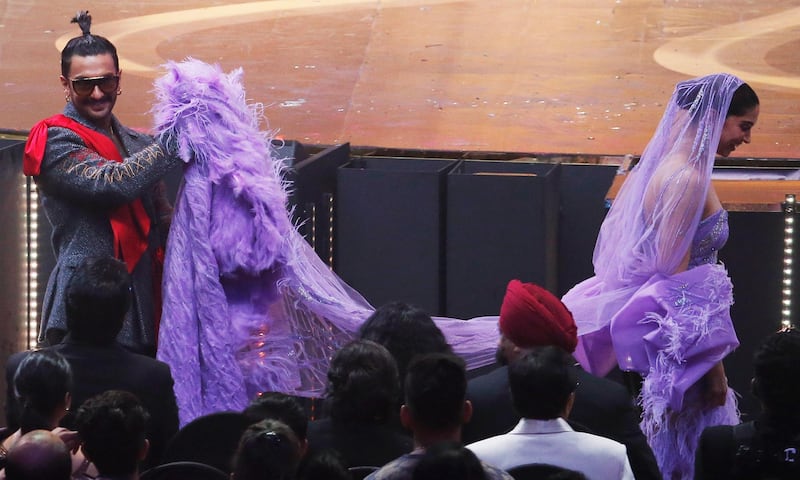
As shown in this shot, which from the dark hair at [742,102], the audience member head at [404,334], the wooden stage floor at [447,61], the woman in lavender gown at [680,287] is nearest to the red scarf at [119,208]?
the audience member head at [404,334]

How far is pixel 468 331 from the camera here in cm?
388

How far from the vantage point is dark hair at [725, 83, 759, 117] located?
3572mm

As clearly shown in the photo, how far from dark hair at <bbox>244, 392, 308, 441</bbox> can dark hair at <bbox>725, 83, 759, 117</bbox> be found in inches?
61.9

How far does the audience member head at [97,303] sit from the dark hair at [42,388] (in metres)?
0.26

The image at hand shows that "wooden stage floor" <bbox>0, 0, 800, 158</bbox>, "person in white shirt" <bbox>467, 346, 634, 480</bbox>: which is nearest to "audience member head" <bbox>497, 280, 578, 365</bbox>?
"person in white shirt" <bbox>467, 346, 634, 480</bbox>

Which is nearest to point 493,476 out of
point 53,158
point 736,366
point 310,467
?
point 310,467

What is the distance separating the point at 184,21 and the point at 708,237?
452 centimetres

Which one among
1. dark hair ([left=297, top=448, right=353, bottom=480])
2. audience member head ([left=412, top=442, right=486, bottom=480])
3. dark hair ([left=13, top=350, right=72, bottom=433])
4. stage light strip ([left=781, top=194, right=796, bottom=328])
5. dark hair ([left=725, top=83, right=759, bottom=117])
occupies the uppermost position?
dark hair ([left=725, top=83, right=759, bottom=117])

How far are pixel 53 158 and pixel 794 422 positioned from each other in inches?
77.2

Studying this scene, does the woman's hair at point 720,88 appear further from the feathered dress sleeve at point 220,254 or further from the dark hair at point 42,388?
the dark hair at point 42,388

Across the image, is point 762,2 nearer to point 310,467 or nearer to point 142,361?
point 142,361

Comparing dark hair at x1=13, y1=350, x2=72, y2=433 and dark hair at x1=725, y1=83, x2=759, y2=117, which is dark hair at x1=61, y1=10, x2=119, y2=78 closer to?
dark hair at x1=13, y1=350, x2=72, y2=433

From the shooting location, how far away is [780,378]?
257 centimetres

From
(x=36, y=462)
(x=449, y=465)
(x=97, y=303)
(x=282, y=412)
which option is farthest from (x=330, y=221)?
(x=449, y=465)
